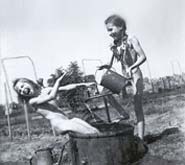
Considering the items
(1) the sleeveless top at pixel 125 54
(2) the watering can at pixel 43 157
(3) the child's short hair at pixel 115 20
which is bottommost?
(2) the watering can at pixel 43 157

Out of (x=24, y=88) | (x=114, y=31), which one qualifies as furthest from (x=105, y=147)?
(x=114, y=31)

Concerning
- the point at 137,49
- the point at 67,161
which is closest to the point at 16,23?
the point at 137,49

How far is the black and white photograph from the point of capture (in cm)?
192

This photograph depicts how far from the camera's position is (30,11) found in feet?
6.34

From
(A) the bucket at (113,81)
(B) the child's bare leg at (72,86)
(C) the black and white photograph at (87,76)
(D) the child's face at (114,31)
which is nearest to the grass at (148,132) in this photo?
(C) the black and white photograph at (87,76)

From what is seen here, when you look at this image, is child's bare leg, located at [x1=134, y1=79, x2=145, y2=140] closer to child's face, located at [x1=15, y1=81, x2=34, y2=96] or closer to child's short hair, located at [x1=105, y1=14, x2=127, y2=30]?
child's short hair, located at [x1=105, y1=14, x2=127, y2=30]

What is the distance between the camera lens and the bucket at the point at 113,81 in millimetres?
1905

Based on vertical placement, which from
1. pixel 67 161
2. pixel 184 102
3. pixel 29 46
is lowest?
pixel 67 161

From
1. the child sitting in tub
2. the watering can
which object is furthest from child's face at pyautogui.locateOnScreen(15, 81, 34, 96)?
the watering can

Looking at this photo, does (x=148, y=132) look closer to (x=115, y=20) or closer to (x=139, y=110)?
(x=139, y=110)

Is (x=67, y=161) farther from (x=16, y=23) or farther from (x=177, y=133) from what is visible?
(x=16, y=23)

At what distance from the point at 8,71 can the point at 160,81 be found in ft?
3.17

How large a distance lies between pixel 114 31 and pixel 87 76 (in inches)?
12.7

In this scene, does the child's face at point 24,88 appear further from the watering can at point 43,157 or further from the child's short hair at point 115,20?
the child's short hair at point 115,20
